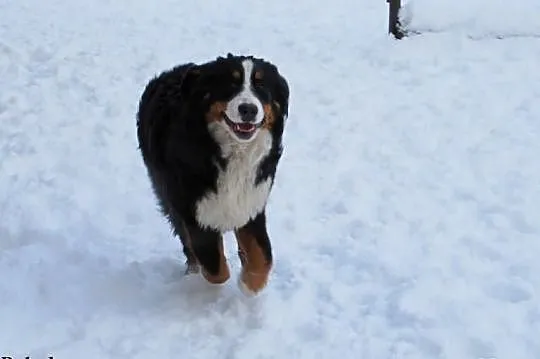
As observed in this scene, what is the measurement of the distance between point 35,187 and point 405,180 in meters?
2.68

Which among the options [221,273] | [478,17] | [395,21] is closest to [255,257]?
[221,273]

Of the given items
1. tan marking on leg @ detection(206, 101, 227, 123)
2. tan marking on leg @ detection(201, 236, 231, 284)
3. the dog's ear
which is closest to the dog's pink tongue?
tan marking on leg @ detection(206, 101, 227, 123)

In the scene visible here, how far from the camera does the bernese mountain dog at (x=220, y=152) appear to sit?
3600 millimetres

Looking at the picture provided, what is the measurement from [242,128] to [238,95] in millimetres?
156

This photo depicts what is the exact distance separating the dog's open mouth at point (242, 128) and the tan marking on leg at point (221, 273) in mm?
715

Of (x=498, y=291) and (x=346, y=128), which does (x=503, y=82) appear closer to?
(x=346, y=128)

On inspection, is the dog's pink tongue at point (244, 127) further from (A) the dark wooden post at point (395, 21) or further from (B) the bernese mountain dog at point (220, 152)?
(A) the dark wooden post at point (395, 21)

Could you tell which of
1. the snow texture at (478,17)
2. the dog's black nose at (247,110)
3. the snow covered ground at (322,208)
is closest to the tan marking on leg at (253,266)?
the snow covered ground at (322,208)

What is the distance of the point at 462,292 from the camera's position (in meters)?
4.09

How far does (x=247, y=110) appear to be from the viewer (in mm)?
3465

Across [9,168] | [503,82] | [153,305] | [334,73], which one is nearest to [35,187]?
[9,168]

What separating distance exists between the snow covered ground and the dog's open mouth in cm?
98

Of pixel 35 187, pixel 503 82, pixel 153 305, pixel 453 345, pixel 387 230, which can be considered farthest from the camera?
pixel 503 82

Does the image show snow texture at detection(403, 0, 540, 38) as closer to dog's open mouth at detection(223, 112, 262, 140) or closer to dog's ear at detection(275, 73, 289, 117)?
dog's ear at detection(275, 73, 289, 117)
